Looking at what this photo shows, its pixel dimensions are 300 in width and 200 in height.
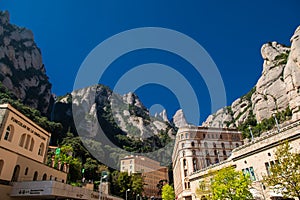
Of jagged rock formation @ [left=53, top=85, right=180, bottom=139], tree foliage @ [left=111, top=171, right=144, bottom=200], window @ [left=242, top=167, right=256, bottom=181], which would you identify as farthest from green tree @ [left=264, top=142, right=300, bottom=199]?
jagged rock formation @ [left=53, top=85, right=180, bottom=139]

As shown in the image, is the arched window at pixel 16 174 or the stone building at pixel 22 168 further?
the arched window at pixel 16 174

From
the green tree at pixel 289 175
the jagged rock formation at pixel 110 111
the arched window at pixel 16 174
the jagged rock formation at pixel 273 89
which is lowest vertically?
the green tree at pixel 289 175

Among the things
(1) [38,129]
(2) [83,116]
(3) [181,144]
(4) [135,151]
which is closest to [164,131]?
(4) [135,151]

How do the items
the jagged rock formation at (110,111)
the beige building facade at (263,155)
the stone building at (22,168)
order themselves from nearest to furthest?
the stone building at (22,168) → the beige building facade at (263,155) → the jagged rock formation at (110,111)

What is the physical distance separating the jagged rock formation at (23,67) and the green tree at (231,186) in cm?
8742

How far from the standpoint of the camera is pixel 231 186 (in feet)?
77.1

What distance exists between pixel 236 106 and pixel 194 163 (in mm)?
67897

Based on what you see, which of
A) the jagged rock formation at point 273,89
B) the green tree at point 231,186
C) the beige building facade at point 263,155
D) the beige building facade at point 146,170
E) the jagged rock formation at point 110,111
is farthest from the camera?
the jagged rock formation at point 110,111

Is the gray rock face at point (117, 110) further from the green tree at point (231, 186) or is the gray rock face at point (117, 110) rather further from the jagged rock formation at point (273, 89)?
the green tree at point (231, 186)

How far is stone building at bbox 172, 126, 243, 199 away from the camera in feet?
193

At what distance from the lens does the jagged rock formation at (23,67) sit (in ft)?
287

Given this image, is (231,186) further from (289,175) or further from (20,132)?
(20,132)

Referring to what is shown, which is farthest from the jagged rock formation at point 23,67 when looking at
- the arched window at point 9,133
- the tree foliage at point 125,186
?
the arched window at point 9,133

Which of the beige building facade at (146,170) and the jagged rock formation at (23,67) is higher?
the jagged rock formation at (23,67)
